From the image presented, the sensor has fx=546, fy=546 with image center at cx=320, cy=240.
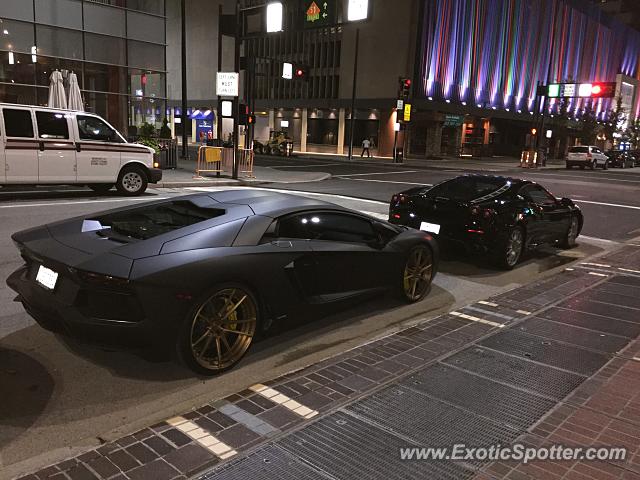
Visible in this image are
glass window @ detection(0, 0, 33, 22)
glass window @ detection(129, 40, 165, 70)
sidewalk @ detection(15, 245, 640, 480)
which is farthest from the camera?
glass window @ detection(129, 40, 165, 70)

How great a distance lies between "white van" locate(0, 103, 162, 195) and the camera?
11.9m

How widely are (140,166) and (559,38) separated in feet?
199

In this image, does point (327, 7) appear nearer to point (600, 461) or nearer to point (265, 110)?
point (600, 461)

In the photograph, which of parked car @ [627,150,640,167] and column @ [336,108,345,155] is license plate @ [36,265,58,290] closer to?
column @ [336,108,345,155]

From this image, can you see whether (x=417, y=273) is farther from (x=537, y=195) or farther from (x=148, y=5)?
(x=148, y=5)

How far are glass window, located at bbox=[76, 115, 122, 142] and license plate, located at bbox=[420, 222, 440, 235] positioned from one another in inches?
342

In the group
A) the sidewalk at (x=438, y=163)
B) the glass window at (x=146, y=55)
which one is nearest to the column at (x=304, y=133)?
the sidewalk at (x=438, y=163)

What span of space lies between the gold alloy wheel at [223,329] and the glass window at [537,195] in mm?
6059

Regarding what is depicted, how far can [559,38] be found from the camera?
202 ft

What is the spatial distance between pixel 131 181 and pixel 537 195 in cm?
981

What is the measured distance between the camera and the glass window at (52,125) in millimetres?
12156

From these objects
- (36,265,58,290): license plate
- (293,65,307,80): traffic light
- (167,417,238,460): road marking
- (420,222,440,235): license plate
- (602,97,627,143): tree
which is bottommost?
(167,417,238,460): road marking

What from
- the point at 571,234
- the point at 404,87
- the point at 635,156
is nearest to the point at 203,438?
the point at 571,234

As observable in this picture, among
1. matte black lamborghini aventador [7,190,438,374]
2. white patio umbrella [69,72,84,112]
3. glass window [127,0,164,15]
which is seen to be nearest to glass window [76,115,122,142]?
white patio umbrella [69,72,84,112]
